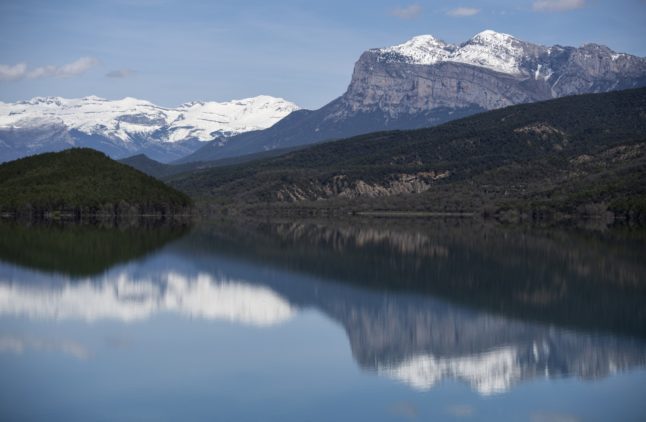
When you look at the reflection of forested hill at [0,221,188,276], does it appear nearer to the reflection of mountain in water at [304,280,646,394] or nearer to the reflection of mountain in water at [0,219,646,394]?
the reflection of mountain in water at [0,219,646,394]

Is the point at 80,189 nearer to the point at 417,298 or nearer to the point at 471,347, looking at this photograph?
the point at 417,298

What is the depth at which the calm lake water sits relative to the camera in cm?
2816

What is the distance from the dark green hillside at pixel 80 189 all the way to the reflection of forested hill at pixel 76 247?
58753 mm

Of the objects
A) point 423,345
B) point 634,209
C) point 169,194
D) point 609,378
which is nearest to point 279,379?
point 423,345

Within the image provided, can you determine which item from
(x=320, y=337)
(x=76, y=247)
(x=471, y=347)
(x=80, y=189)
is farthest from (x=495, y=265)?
(x=80, y=189)

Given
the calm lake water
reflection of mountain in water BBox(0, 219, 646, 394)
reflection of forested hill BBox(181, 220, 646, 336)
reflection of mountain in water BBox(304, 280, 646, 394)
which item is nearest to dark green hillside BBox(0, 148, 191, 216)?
Answer: reflection of forested hill BBox(181, 220, 646, 336)

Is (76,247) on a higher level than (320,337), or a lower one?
higher

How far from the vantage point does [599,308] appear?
1865 inches

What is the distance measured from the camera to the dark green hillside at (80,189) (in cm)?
16650

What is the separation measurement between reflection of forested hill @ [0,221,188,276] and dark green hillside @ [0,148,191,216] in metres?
58.8

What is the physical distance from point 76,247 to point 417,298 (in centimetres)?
3923

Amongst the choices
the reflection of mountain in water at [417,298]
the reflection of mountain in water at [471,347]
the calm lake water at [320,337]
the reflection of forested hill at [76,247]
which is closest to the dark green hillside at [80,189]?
the reflection of forested hill at [76,247]

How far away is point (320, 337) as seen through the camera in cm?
3966

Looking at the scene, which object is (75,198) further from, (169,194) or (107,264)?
(107,264)
